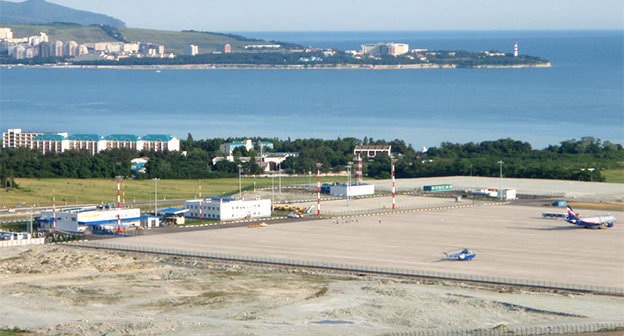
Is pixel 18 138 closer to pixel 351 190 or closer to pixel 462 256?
pixel 351 190

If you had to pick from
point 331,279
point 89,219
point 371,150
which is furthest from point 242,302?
point 371,150

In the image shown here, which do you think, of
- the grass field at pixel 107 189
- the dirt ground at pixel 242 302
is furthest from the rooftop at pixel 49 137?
the dirt ground at pixel 242 302

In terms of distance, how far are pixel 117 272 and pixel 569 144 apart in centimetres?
4580

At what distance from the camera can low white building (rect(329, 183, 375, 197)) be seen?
5344 cm

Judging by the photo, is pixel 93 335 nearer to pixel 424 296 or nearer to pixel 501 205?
pixel 424 296

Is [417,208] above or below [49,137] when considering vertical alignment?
below

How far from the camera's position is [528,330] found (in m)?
25.5

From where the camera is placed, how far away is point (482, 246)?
38.1 m

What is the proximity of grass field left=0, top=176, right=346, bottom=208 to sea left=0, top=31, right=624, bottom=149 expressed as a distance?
1018 inches

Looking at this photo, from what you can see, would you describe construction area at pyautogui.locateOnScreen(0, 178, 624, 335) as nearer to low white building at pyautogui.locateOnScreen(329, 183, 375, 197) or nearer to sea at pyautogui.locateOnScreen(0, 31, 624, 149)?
low white building at pyautogui.locateOnScreen(329, 183, 375, 197)

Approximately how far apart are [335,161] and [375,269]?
3422 cm

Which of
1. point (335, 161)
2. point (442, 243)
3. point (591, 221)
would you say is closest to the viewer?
point (442, 243)

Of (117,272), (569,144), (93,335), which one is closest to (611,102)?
(569,144)

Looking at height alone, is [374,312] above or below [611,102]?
below
